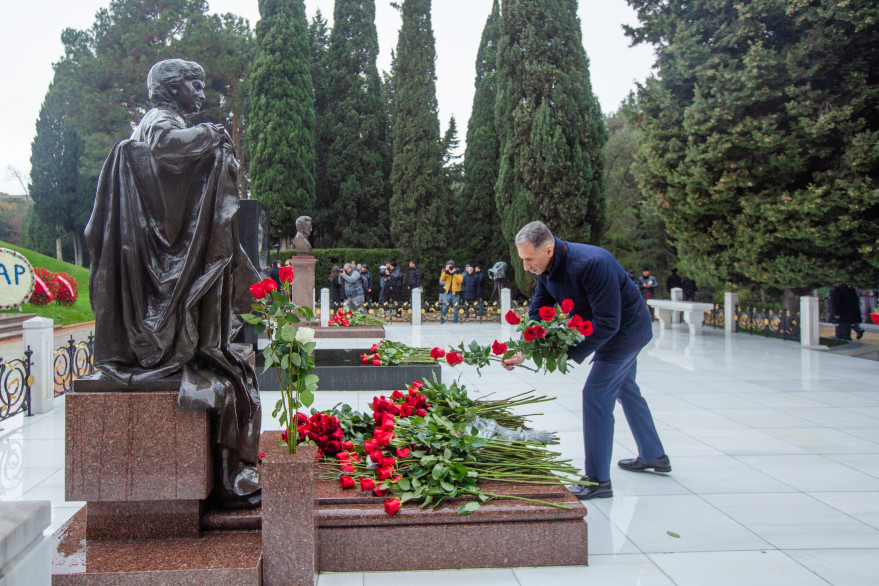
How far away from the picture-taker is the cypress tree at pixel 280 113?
23625mm

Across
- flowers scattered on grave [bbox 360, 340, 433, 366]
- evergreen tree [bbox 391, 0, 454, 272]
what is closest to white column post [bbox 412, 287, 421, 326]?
evergreen tree [bbox 391, 0, 454, 272]

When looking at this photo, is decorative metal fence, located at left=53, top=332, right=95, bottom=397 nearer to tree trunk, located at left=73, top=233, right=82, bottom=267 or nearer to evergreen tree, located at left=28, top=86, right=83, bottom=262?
evergreen tree, located at left=28, top=86, right=83, bottom=262

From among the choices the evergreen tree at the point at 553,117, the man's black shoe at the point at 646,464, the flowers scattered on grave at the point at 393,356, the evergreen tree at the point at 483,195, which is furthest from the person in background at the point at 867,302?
the man's black shoe at the point at 646,464

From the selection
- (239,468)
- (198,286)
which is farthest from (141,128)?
(239,468)

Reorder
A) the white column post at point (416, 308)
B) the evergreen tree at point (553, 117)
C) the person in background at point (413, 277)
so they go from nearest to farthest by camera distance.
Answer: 1. the white column post at point (416, 308)
2. the evergreen tree at point (553, 117)
3. the person in background at point (413, 277)

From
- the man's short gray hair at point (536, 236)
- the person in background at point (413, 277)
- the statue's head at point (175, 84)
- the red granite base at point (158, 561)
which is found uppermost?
the statue's head at point (175, 84)

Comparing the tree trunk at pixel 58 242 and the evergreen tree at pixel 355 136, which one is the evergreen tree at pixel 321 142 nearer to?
the evergreen tree at pixel 355 136


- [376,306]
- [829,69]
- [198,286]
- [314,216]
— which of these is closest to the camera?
[198,286]

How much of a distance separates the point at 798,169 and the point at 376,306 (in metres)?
12.4

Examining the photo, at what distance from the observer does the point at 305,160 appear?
79.5 ft

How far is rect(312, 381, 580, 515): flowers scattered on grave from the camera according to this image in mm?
3174

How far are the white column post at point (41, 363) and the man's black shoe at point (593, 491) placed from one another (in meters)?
5.80

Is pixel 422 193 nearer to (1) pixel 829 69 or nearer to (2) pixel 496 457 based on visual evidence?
(1) pixel 829 69

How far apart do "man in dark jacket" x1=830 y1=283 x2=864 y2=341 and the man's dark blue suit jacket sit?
11194 millimetres
